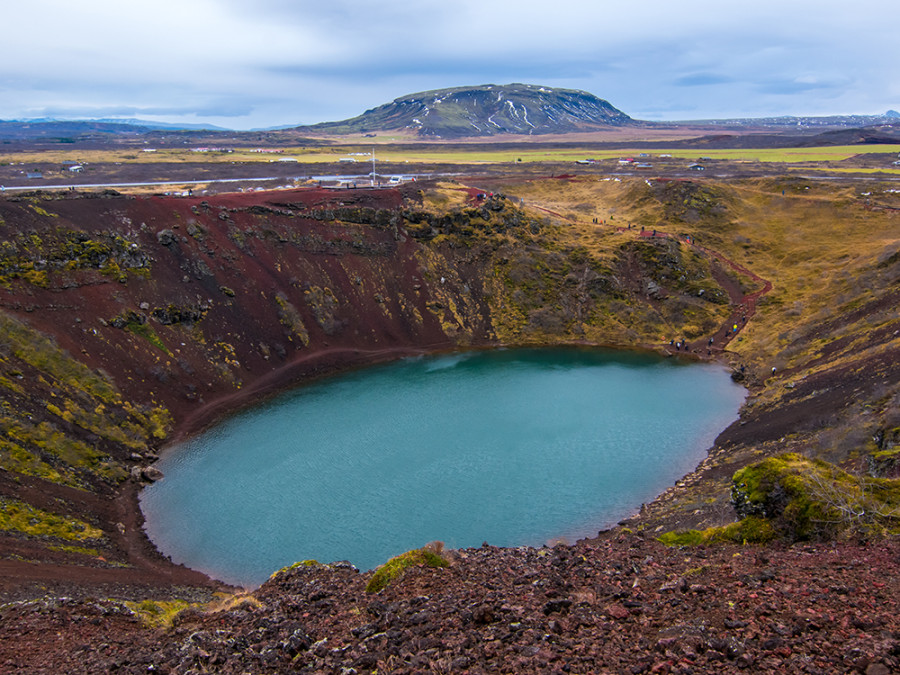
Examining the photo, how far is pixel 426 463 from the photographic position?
48094 mm

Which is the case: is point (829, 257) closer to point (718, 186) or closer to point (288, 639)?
point (718, 186)

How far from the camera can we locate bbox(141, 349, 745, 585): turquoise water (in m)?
39.4

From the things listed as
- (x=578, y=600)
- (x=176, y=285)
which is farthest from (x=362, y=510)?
(x=176, y=285)

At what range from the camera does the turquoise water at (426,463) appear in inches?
1553

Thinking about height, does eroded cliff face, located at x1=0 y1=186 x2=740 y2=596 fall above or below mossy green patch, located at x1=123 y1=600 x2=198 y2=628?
above

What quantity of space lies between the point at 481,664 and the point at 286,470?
35052mm

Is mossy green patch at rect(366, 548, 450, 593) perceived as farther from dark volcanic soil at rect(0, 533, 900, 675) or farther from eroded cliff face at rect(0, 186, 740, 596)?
eroded cliff face at rect(0, 186, 740, 596)

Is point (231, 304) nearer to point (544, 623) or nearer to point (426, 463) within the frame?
point (426, 463)

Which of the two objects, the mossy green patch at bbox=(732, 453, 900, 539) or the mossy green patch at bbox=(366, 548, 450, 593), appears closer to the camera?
the mossy green patch at bbox=(732, 453, 900, 539)

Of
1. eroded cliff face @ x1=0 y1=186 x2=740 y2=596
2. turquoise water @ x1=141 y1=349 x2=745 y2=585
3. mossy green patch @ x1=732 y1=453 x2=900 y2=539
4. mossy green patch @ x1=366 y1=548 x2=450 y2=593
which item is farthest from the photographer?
eroded cliff face @ x1=0 y1=186 x2=740 y2=596

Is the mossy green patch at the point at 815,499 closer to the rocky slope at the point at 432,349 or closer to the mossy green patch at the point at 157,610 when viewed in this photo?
the rocky slope at the point at 432,349

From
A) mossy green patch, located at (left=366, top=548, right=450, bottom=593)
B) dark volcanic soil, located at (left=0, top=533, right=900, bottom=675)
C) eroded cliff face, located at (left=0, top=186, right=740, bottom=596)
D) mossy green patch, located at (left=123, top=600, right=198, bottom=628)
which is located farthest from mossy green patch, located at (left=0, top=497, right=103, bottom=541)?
mossy green patch, located at (left=366, top=548, right=450, bottom=593)

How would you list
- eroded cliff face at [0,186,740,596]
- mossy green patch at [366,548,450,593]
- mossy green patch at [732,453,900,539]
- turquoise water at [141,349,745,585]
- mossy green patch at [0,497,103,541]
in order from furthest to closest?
eroded cliff face at [0,186,740,596] < turquoise water at [141,349,745,585] < mossy green patch at [0,497,103,541] < mossy green patch at [366,548,450,593] < mossy green patch at [732,453,900,539]

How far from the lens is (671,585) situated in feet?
68.1
